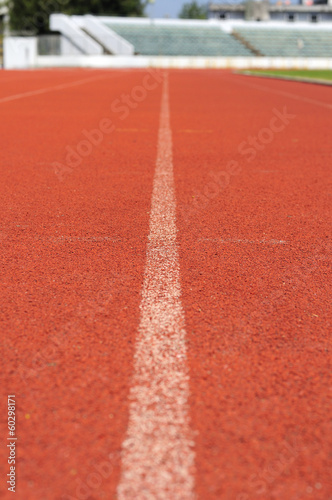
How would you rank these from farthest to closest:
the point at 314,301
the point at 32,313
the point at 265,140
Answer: the point at 265,140, the point at 314,301, the point at 32,313

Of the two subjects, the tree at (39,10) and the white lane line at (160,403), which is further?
the tree at (39,10)

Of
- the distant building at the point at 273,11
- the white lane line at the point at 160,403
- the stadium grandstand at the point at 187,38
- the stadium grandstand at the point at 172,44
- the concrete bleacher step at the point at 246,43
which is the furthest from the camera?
the distant building at the point at 273,11

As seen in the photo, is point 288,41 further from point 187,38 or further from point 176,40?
point 176,40

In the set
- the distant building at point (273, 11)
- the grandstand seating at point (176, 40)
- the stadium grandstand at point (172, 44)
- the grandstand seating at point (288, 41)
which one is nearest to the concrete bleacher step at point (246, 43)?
the stadium grandstand at point (172, 44)

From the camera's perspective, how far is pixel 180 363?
1862mm

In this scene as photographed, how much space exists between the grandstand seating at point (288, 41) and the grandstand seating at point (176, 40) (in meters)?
1.96

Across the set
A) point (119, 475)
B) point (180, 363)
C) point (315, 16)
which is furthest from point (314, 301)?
point (315, 16)

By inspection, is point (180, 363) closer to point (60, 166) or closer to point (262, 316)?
point (262, 316)

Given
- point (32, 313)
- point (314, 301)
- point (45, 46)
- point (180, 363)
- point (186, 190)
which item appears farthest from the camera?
point (45, 46)

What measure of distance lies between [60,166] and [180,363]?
12.4 feet

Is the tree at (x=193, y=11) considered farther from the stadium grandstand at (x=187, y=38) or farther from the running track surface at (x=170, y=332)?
the running track surface at (x=170, y=332)

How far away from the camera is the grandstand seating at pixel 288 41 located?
51562mm

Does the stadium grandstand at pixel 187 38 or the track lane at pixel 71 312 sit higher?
the track lane at pixel 71 312

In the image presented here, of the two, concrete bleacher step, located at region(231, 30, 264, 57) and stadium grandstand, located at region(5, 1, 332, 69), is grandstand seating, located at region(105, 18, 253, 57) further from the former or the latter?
concrete bleacher step, located at region(231, 30, 264, 57)
